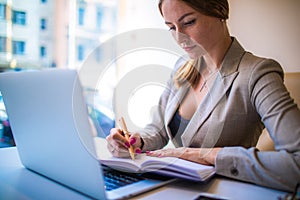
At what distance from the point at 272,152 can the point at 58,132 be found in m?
0.51

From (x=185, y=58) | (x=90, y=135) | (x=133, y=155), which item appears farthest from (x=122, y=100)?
(x=90, y=135)

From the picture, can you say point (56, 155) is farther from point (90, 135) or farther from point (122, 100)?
point (122, 100)

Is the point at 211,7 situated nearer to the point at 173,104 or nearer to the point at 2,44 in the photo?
the point at 173,104

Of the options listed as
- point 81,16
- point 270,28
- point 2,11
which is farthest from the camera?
point 81,16

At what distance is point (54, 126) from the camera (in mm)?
555

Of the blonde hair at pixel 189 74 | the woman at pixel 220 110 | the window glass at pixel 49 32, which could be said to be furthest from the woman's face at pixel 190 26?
the window glass at pixel 49 32

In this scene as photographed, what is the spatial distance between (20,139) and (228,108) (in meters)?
0.63

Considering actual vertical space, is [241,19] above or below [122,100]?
above

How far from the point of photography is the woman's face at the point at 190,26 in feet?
2.93

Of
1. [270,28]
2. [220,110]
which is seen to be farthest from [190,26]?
[270,28]

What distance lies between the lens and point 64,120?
1.69 ft

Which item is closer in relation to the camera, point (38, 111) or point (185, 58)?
point (38, 111)

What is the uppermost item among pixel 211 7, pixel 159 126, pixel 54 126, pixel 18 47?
pixel 211 7

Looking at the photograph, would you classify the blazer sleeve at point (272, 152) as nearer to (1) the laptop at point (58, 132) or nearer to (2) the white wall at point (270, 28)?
(1) the laptop at point (58, 132)
